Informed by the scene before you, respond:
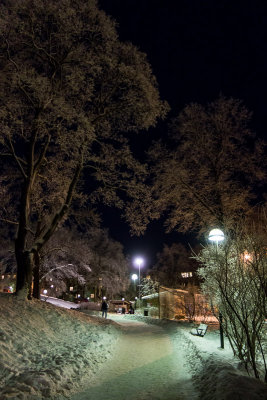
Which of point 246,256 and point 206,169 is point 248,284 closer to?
point 246,256

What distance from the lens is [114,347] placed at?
10.9m

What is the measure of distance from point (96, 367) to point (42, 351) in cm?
143

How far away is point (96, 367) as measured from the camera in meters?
7.71

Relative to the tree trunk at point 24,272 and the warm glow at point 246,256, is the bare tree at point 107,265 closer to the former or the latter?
the tree trunk at point 24,272

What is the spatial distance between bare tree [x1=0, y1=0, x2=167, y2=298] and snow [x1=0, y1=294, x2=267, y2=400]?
2884 millimetres

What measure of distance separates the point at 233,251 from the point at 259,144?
9.74 m

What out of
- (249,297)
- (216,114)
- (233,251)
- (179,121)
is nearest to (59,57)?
(179,121)

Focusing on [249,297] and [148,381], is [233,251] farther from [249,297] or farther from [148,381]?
[148,381]

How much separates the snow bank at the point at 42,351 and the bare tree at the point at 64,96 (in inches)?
72.1

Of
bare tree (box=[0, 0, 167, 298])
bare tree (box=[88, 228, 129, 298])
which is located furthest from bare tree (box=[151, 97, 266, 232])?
bare tree (box=[88, 228, 129, 298])

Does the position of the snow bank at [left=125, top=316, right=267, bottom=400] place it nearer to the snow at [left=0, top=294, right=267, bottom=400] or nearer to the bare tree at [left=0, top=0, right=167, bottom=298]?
the snow at [left=0, top=294, right=267, bottom=400]

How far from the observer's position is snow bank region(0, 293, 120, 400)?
5.41m

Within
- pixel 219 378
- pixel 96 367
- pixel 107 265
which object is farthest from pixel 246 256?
pixel 107 265

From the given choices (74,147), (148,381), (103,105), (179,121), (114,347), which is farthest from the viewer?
(179,121)
